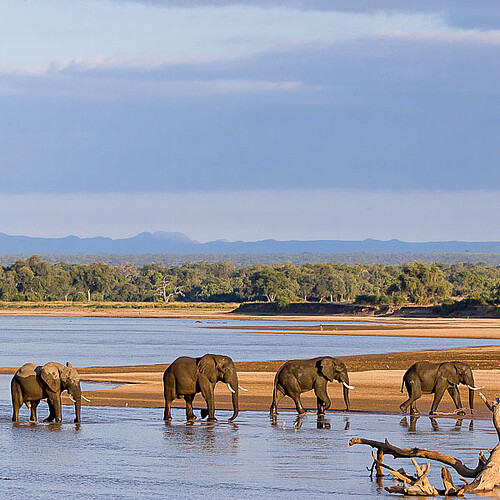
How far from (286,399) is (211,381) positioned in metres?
5.05

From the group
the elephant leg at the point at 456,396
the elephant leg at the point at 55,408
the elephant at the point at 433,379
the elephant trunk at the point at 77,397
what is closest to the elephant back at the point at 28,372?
the elephant leg at the point at 55,408

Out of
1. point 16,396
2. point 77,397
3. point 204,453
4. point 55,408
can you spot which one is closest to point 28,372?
point 16,396

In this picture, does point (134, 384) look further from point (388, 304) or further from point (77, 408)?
point (388, 304)

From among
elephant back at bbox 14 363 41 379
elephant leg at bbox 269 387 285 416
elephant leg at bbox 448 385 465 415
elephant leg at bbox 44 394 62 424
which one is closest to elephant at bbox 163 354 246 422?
elephant leg at bbox 269 387 285 416

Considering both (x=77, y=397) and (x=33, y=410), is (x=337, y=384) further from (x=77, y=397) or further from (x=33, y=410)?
(x=33, y=410)

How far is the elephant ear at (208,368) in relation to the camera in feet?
77.8

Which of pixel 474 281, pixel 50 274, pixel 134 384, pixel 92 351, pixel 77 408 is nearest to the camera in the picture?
pixel 77 408

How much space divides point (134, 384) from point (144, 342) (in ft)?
97.1

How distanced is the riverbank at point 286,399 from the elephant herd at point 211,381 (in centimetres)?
119

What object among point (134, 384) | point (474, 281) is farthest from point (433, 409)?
point (474, 281)

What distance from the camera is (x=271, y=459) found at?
743 inches

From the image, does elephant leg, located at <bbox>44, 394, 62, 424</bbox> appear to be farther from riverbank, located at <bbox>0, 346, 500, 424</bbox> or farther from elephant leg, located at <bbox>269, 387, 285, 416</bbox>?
elephant leg, located at <bbox>269, 387, 285, 416</bbox>

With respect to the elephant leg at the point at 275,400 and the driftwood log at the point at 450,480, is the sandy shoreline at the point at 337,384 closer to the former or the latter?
the elephant leg at the point at 275,400

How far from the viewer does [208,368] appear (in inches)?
934
